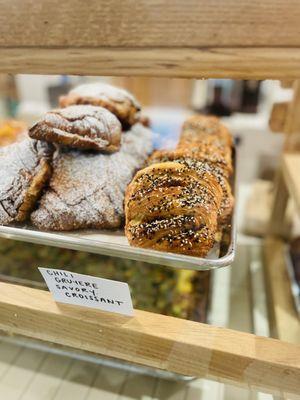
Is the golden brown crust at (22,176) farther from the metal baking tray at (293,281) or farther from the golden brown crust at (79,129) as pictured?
the metal baking tray at (293,281)

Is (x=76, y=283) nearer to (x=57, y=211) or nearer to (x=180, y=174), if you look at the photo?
(x=57, y=211)

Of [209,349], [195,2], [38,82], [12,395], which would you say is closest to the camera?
[195,2]

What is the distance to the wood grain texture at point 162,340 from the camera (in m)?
0.62

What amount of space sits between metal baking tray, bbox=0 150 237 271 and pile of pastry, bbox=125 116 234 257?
21mm

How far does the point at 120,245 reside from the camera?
2.15ft

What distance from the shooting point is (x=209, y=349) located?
628 millimetres

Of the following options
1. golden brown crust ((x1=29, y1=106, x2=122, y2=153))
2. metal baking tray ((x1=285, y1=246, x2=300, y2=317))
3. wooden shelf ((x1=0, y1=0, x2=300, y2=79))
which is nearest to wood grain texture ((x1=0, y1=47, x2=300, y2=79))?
wooden shelf ((x1=0, y1=0, x2=300, y2=79))

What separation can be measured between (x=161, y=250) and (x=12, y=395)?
0.61 m

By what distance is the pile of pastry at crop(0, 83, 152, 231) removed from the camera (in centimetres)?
75

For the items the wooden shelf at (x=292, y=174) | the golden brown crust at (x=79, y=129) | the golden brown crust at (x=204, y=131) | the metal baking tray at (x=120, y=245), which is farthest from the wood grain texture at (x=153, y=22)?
the wooden shelf at (x=292, y=174)

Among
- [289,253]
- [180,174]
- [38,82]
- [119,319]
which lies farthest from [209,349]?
[38,82]

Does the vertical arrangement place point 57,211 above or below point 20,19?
below

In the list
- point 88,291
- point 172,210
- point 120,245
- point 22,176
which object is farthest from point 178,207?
point 22,176

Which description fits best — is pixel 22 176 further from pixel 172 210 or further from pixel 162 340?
pixel 162 340
